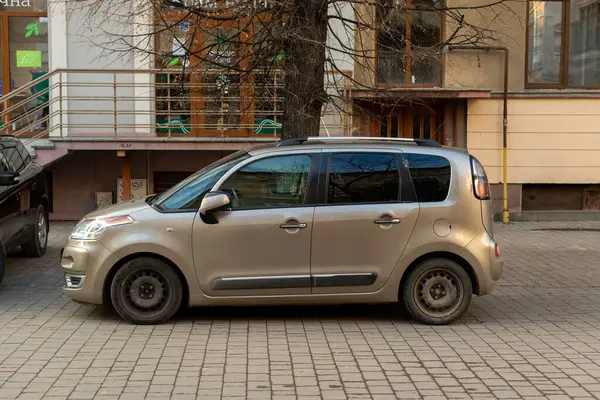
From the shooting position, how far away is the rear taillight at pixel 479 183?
701 centimetres

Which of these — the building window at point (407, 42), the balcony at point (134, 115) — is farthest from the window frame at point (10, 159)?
the building window at point (407, 42)

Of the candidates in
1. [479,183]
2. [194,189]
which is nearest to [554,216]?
[479,183]

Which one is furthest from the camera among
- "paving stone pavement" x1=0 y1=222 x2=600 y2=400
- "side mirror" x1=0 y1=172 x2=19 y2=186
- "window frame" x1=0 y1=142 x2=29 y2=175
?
"window frame" x1=0 y1=142 x2=29 y2=175

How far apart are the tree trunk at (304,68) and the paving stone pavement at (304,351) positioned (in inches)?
103

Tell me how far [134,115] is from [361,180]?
8.10 meters

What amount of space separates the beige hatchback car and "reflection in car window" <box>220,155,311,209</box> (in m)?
0.01

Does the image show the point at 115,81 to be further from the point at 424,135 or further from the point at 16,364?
the point at 16,364

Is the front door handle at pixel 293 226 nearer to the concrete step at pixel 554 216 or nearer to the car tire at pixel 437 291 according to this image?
the car tire at pixel 437 291

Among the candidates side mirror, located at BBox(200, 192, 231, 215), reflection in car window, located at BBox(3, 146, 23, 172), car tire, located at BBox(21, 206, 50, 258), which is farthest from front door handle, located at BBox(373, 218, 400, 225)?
car tire, located at BBox(21, 206, 50, 258)

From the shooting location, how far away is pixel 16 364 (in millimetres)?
5711

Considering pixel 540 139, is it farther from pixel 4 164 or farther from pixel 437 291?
pixel 4 164

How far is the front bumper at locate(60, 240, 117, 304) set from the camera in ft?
22.3

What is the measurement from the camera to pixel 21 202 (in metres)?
9.98

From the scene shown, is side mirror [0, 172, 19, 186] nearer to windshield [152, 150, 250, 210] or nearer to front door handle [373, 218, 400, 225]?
windshield [152, 150, 250, 210]
